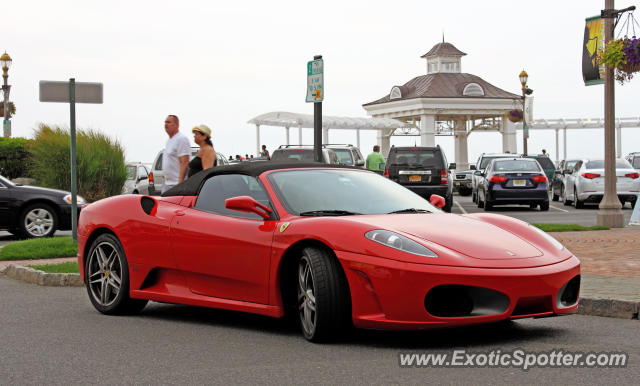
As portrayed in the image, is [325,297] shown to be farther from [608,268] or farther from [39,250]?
[39,250]

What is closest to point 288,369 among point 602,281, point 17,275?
point 602,281

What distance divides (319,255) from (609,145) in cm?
1299

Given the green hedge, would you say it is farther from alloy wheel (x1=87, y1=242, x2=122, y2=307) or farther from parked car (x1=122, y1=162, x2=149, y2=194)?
alloy wheel (x1=87, y1=242, x2=122, y2=307)

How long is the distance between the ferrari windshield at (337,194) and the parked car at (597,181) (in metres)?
19.8

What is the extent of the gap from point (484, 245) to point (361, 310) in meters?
0.92

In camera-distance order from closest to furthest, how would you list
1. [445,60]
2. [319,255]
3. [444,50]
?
[319,255]
[445,60]
[444,50]

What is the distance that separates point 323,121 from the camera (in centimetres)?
5141

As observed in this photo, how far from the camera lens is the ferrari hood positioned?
20.2 feet

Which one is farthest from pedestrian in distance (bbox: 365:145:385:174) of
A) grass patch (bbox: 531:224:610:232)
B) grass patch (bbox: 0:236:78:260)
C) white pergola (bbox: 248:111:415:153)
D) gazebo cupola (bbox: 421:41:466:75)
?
gazebo cupola (bbox: 421:41:466:75)

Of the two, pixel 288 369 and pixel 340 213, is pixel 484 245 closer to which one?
pixel 340 213

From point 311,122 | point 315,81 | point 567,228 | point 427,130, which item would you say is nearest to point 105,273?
point 315,81

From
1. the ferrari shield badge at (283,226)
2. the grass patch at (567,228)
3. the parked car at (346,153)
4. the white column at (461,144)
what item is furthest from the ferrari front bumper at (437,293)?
the white column at (461,144)

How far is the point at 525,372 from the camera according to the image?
17.5 ft

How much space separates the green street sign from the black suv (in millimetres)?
11750
